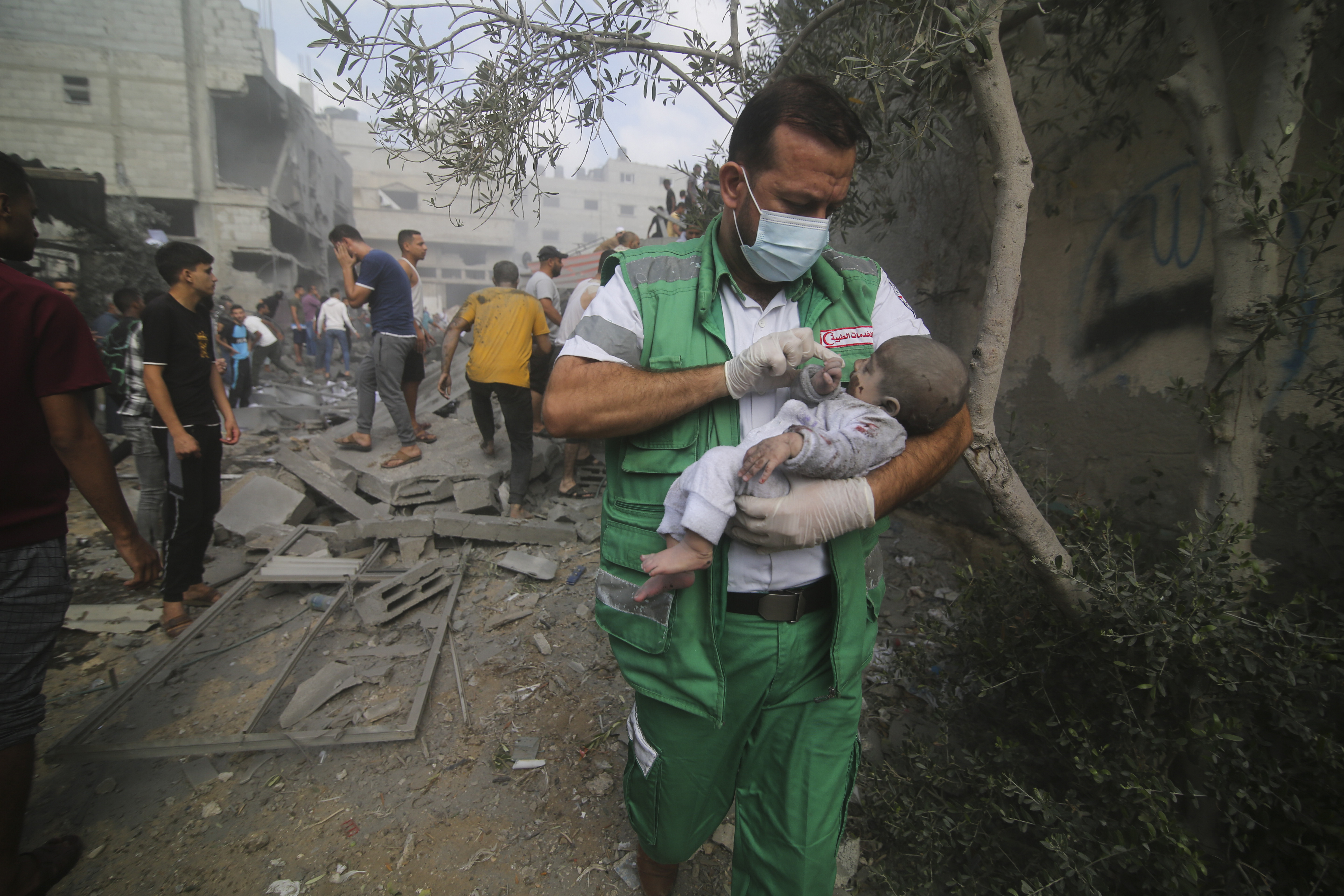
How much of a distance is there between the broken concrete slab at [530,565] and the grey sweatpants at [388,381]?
207 centimetres

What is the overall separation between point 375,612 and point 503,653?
98 centimetres

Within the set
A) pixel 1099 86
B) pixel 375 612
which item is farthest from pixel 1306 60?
pixel 375 612

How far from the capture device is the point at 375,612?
12.6 ft

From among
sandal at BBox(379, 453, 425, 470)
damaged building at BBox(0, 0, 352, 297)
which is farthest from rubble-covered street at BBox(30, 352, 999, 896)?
damaged building at BBox(0, 0, 352, 297)

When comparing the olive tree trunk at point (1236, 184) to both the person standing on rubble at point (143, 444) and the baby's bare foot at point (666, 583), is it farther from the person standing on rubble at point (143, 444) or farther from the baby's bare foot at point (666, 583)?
the person standing on rubble at point (143, 444)

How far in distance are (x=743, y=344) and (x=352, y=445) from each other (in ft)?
18.8

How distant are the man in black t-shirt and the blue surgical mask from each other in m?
3.68

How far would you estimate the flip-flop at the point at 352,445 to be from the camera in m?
6.06

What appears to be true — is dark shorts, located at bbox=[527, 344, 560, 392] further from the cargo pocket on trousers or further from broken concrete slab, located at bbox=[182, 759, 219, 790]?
the cargo pocket on trousers

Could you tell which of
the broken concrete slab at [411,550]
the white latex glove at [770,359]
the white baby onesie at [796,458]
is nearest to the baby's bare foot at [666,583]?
the white baby onesie at [796,458]

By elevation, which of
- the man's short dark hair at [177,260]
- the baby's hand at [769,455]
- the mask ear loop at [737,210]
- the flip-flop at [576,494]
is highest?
the mask ear loop at [737,210]

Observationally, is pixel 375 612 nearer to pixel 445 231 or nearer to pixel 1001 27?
pixel 1001 27

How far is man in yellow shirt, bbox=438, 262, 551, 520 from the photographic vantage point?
5.24m

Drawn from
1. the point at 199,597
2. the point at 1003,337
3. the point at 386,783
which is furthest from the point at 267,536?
the point at 1003,337
